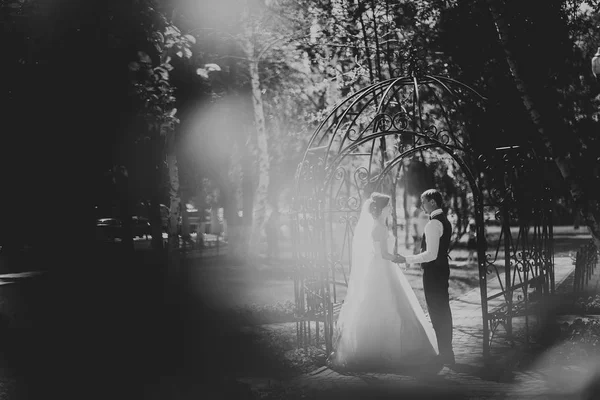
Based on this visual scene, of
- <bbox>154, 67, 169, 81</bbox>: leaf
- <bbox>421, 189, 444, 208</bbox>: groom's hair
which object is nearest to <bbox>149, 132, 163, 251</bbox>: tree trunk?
<bbox>154, 67, 169, 81</bbox>: leaf

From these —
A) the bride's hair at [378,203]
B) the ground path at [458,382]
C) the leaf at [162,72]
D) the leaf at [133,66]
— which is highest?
the leaf at [162,72]

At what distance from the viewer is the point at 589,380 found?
277 inches

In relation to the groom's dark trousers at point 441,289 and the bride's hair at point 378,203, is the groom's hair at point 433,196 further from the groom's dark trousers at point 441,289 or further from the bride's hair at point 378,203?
the bride's hair at point 378,203

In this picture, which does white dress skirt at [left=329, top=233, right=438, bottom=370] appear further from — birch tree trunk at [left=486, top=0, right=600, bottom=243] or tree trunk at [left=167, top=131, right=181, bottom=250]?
tree trunk at [left=167, top=131, right=181, bottom=250]

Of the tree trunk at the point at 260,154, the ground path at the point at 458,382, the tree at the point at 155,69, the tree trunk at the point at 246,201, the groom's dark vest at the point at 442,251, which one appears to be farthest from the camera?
the tree trunk at the point at 246,201

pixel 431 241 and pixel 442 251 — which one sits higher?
pixel 431 241

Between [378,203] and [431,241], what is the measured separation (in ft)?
2.56

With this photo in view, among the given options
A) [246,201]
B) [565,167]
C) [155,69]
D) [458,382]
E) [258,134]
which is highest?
[258,134]

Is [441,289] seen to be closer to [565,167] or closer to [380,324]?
[380,324]

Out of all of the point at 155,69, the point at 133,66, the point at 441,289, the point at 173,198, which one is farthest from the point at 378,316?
the point at 173,198

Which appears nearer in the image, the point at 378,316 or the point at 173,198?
the point at 378,316

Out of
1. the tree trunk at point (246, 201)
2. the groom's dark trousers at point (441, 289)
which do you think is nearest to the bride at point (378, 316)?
the groom's dark trousers at point (441, 289)

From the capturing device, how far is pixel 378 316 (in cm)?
791

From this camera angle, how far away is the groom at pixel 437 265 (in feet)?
25.8
